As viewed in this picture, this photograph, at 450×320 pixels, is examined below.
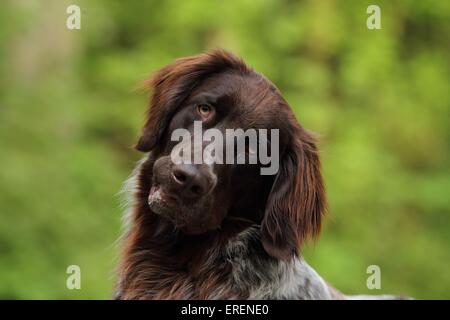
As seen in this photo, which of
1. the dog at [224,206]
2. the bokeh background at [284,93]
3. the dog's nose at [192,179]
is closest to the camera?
the dog's nose at [192,179]

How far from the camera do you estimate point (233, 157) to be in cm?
422

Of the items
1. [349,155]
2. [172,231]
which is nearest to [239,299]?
[172,231]

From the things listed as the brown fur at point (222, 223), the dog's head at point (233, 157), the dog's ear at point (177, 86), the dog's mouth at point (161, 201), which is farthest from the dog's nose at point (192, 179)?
the dog's ear at point (177, 86)

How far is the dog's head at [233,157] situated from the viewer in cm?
413

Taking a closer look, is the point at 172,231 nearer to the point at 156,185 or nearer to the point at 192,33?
the point at 156,185

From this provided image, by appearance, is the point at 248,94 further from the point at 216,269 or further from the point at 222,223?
the point at 216,269

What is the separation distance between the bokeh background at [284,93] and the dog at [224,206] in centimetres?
482

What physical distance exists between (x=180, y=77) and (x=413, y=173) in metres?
9.92

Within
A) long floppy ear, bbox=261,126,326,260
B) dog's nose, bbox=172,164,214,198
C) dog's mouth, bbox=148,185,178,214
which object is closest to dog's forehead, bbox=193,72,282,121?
long floppy ear, bbox=261,126,326,260

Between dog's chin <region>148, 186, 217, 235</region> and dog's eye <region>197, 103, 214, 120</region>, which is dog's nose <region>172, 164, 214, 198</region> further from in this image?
dog's eye <region>197, 103, 214, 120</region>

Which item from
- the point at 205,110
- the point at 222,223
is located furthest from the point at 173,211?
the point at 205,110

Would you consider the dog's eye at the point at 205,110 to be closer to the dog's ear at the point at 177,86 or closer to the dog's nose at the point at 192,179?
the dog's ear at the point at 177,86

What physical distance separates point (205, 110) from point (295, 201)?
693mm

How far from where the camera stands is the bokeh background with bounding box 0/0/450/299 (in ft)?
31.2
